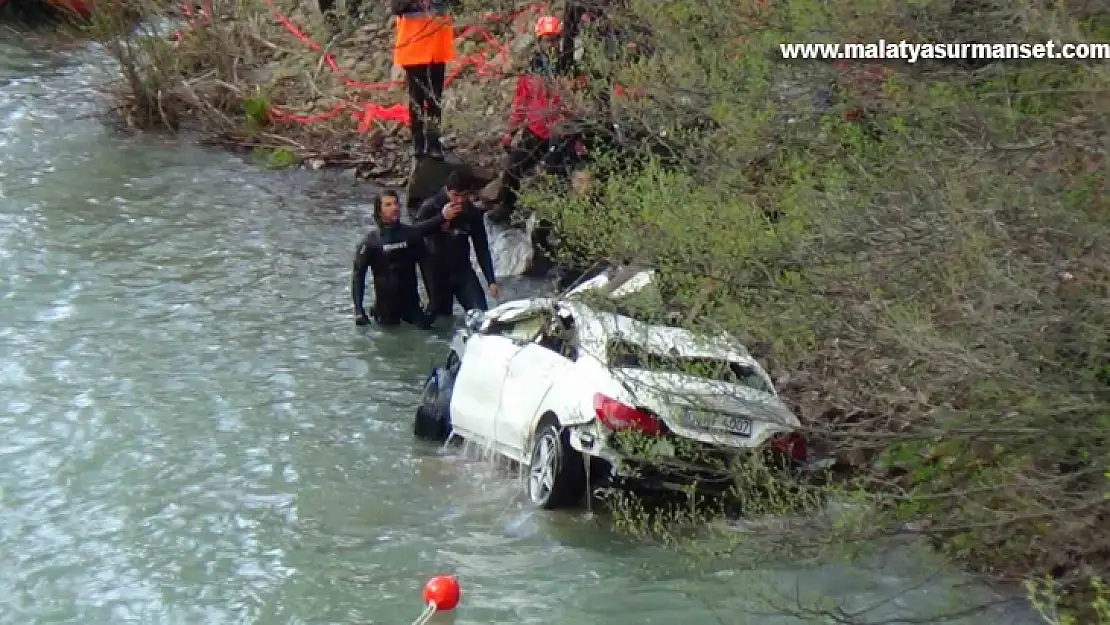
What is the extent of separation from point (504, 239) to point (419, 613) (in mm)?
9221

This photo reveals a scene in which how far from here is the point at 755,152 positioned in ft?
35.2

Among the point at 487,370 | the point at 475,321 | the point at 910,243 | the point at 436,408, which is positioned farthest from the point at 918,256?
the point at 436,408

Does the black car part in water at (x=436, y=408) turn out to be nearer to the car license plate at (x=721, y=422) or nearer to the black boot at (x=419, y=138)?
the car license plate at (x=721, y=422)

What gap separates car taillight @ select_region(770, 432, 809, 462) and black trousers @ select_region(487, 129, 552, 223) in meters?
6.27

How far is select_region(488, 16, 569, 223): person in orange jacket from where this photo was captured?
14.4m

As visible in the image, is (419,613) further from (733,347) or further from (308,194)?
(308,194)

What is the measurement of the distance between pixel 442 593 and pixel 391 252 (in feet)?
22.2

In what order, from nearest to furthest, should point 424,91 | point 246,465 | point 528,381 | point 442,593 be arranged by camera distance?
point 442,593 → point 528,381 → point 246,465 → point 424,91

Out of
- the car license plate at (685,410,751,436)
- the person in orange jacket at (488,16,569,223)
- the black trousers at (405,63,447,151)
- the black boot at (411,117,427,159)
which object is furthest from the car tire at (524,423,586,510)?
the black boot at (411,117,427,159)

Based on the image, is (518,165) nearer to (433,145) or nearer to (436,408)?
(433,145)

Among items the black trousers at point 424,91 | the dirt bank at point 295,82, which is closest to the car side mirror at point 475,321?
the black trousers at point 424,91

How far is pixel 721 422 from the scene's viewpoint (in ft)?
33.9

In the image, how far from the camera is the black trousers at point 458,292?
53.8ft

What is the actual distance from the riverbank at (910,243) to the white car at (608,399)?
0.31 meters
